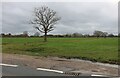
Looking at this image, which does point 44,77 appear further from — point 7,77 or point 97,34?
point 97,34

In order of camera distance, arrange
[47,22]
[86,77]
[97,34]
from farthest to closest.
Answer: [97,34] → [47,22] → [86,77]

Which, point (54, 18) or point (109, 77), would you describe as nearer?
point (109, 77)

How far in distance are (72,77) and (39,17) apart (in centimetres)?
5020

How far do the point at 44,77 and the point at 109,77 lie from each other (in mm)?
2660

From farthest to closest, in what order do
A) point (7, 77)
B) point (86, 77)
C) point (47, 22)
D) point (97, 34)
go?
point (97, 34), point (47, 22), point (86, 77), point (7, 77)

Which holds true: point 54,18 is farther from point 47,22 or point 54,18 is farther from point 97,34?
point 97,34

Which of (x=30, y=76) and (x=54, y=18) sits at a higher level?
(x=54, y=18)

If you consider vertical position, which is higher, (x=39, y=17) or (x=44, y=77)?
(x=39, y=17)

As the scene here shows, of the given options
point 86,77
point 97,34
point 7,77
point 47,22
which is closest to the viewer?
point 7,77

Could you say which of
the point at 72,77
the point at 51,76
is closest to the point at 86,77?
the point at 72,77

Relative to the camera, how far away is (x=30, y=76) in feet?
33.6

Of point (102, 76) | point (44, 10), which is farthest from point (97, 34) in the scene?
point (102, 76)

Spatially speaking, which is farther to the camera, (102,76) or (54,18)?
(54,18)

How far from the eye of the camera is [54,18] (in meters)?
59.8
